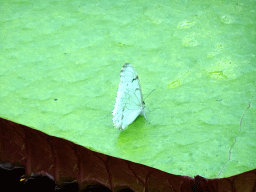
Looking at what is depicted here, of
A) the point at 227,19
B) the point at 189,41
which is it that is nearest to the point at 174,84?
the point at 189,41

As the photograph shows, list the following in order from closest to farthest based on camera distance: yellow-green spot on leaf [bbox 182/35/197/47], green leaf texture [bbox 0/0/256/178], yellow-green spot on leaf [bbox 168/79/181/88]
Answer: green leaf texture [bbox 0/0/256/178]
yellow-green spot on leaf [bbox 168/79/181/88]
yellow-green spot on leaf [bbox 182/35/197/47]

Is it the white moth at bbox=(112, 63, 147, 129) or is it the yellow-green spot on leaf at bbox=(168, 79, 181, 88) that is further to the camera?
the yellow-green spot on leaf at bbox=(168, 79, 181, 88)

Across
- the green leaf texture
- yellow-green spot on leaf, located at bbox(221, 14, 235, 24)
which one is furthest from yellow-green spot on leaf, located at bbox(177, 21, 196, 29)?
yellow-green spot on leaf, located at bbox(221, 14, 235, 24)

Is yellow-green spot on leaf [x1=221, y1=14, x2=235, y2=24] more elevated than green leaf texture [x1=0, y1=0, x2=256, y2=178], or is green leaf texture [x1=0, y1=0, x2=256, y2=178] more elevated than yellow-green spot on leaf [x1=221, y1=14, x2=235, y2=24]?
yellow-green spot on leaf [x1=221, y1=14, x2=235, y2=24]

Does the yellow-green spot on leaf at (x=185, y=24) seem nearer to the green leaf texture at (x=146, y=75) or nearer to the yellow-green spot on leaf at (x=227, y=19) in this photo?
the green leaf texture at (x=146, y=75)

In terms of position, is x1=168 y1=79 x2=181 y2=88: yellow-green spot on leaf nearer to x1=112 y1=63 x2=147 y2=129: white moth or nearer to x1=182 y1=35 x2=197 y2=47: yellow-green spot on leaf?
x1=112 y1=63 x2=147 y2=129: white moth

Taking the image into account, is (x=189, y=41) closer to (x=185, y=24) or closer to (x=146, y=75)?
(x=185, y=24)

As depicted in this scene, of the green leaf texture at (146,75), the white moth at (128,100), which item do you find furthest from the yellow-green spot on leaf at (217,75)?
the white moth at (128,100)

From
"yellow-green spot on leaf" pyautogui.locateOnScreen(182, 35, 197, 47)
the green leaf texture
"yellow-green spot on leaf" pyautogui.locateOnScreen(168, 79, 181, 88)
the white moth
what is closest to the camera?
the green leaf texture
